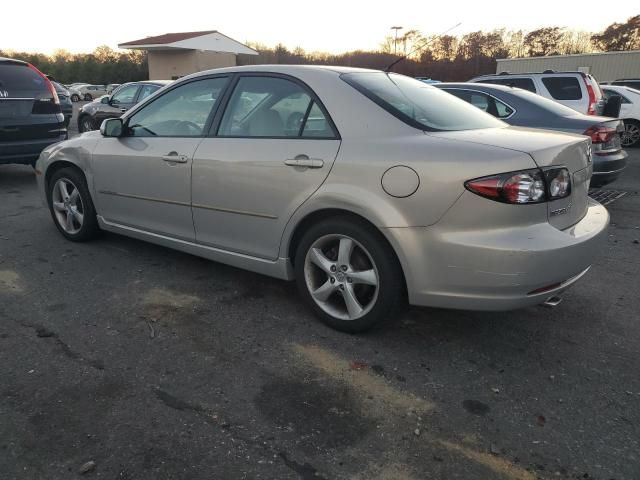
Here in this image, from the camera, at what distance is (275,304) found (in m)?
3.61

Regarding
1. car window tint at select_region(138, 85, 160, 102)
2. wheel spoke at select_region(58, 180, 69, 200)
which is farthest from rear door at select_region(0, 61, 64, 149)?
car window tint at select_region(138, 85, 160, 102)

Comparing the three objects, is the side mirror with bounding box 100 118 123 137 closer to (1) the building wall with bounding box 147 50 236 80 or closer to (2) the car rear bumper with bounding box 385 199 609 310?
(2) the car rear bumper with bounding box 385 199 609 310

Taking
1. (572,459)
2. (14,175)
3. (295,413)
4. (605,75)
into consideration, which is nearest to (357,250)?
(295,413)

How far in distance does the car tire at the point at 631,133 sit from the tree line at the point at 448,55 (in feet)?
57.5

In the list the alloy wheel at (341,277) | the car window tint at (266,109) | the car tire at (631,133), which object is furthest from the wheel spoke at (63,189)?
the car tire at (631,133)

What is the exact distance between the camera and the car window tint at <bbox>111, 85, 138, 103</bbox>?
39.8 ft

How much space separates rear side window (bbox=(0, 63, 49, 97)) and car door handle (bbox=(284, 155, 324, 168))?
19.0 ft

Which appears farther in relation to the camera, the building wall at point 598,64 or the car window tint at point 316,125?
the building wall at point 598,64

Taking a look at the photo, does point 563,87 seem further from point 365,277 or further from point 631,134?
point 365,277

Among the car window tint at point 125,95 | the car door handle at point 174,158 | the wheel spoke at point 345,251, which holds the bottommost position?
the wheel spoke at point 345,251

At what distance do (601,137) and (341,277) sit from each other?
4.42m

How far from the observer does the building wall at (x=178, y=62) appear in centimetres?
4434

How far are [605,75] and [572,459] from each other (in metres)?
35.8

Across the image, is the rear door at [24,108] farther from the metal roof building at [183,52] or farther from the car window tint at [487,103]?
the metal roof building at [183,52]
